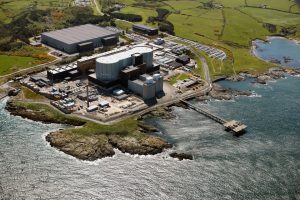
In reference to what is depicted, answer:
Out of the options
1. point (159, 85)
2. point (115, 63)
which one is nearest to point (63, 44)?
point (115, 63)

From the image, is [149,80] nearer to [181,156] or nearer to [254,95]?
[181,156]

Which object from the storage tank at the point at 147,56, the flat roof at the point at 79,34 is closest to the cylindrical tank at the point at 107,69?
the storage tank at the point at 147,56

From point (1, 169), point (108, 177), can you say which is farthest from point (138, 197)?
point (1, 169)

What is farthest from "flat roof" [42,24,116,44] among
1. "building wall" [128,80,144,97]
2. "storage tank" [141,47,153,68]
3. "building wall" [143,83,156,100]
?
"building wall" [143,83,156,100]

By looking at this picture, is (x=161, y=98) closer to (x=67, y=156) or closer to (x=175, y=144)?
(x=175, y=144)

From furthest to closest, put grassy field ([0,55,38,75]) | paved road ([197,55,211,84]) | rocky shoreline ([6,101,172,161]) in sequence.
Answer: paved road ([197,55,211,84]) → grassy field ([0,55,38,75]) → rocky shoreline ([6,101,172,161])

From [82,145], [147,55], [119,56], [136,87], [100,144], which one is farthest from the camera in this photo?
[147,55]

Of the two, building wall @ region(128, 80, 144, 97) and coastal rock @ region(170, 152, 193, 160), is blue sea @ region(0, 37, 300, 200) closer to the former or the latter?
coastal rock @ region(170, 152, 193, 160)

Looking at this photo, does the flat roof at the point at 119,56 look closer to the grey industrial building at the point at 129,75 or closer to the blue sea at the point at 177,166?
the grey industrial building at the point at 129,75
